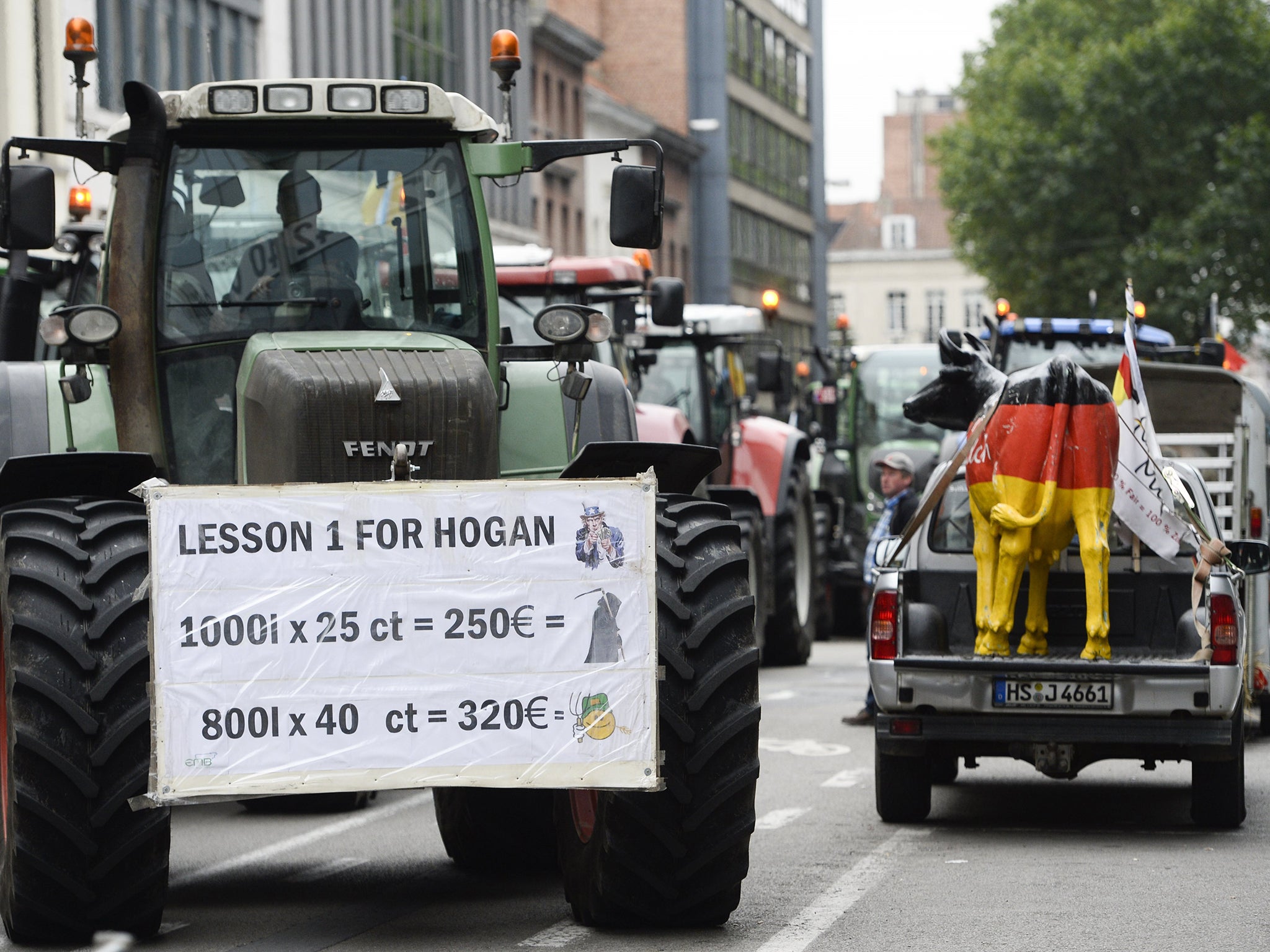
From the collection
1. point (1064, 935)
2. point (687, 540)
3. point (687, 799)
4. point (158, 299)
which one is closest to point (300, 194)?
point (158, 299)

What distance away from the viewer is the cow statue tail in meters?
11.3

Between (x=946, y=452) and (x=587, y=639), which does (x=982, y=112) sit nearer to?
(x=946, y=452)

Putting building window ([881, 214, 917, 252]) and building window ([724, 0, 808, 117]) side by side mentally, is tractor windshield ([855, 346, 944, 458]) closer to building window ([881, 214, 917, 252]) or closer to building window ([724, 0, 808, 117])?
building window ([724, 0, 808, 117])

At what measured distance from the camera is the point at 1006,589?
447 inches

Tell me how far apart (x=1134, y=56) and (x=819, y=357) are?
35.8 m

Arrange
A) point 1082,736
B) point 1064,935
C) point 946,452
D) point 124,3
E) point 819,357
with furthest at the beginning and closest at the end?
point 124,3, point 819,357, point 946,452, point 1082,736, point 1064,935

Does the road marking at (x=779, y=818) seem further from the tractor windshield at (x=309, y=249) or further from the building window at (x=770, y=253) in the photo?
the building window at (x=770, y=253)

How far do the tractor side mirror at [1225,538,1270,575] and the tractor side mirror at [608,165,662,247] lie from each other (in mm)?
4098

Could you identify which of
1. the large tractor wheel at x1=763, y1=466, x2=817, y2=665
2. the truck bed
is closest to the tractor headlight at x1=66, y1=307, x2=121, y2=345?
the truck bed

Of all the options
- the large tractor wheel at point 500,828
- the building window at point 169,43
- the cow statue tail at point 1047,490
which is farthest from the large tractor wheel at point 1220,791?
the building window at point 169,43

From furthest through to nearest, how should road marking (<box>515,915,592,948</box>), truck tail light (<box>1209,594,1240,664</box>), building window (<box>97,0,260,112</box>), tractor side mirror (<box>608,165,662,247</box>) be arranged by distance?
building window (<box>97,0,260,112</box>) < truck tail light (<box>1209,594,1240,664</box>) < tractor side mirror (<box>608,165,662,247</box>) < road marking (<box>515,915,592,948</box>)

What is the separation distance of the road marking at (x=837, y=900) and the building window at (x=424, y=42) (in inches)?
1425

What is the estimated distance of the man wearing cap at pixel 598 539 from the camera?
7648 mm

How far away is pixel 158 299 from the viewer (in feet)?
29.9
